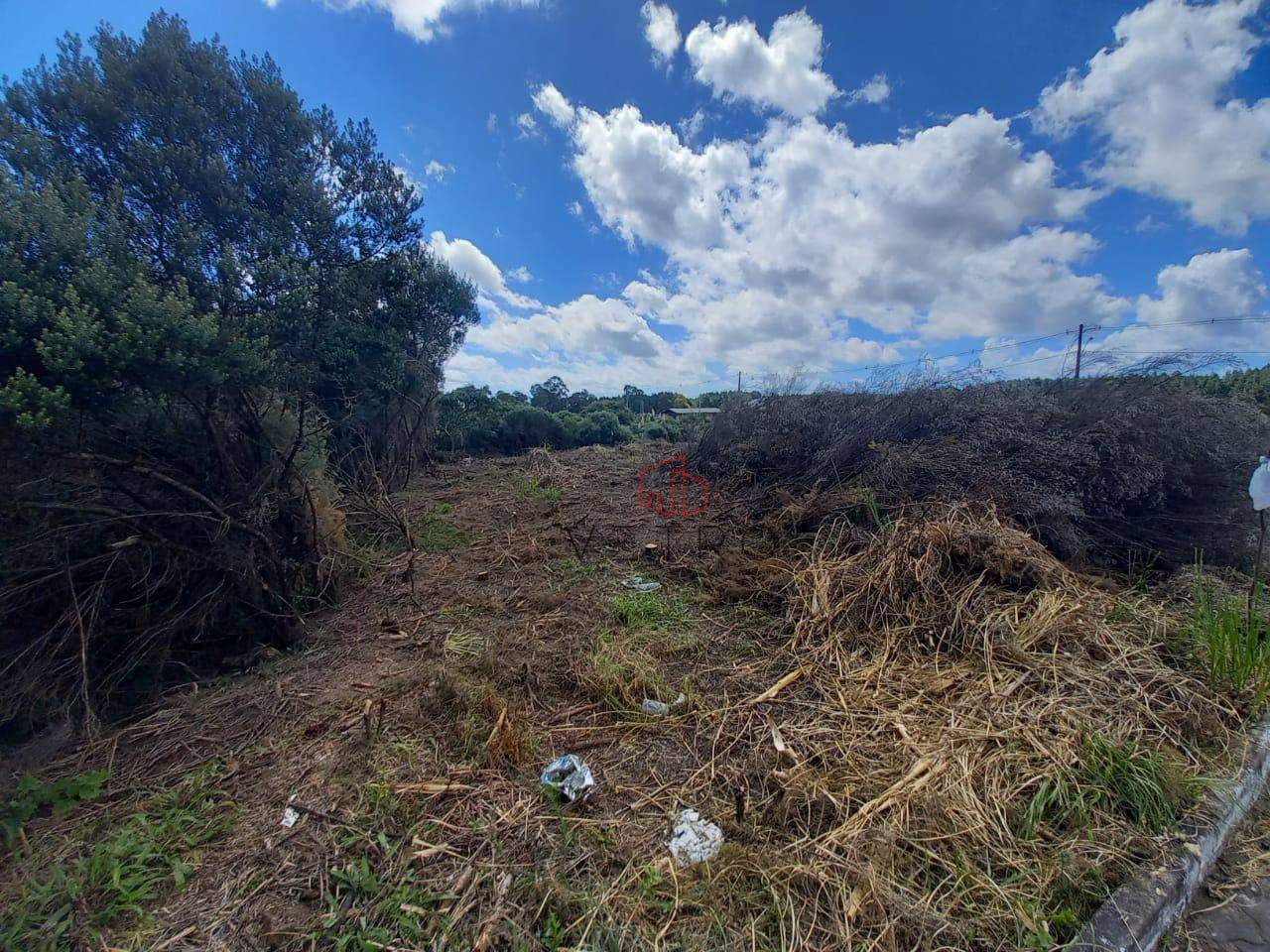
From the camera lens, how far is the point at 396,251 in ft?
27.1

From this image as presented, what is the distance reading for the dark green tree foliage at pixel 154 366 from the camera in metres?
2.58

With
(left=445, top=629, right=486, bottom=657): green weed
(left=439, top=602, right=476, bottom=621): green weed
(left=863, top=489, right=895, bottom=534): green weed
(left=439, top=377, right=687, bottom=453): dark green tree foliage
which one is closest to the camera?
(left=445, top=629, right=486, bottom=657): green weed

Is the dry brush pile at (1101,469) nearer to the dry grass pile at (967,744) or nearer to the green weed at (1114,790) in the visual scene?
the dry grass pile at (967,744)

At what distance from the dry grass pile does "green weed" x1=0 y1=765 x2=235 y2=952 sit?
226 cm

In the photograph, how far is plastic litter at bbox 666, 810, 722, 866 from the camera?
1.87 metres

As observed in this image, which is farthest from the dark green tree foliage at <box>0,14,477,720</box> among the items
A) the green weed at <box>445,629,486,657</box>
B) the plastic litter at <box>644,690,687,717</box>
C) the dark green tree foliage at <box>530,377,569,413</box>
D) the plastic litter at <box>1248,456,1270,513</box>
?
the dark green tree foliage at <box>530,377,569,413</box>

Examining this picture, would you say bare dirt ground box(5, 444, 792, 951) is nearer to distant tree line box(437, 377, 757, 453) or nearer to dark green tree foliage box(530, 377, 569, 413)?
distant tree line box(437, 377, 757, 453)

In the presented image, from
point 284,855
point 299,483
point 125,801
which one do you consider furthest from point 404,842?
point 299,483

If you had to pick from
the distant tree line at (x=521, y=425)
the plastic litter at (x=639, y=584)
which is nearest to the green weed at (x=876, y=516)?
the plastic litter at (x=639, y=584)

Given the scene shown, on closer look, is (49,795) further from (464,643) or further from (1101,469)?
(1101,469)

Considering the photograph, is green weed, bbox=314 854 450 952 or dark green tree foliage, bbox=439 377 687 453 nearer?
green weed, bbox=314 854 450 952

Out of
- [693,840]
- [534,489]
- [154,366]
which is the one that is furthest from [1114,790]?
[534,489]

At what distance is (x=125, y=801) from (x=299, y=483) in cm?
241

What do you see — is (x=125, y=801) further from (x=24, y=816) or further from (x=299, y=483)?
(x=299, y=483)
